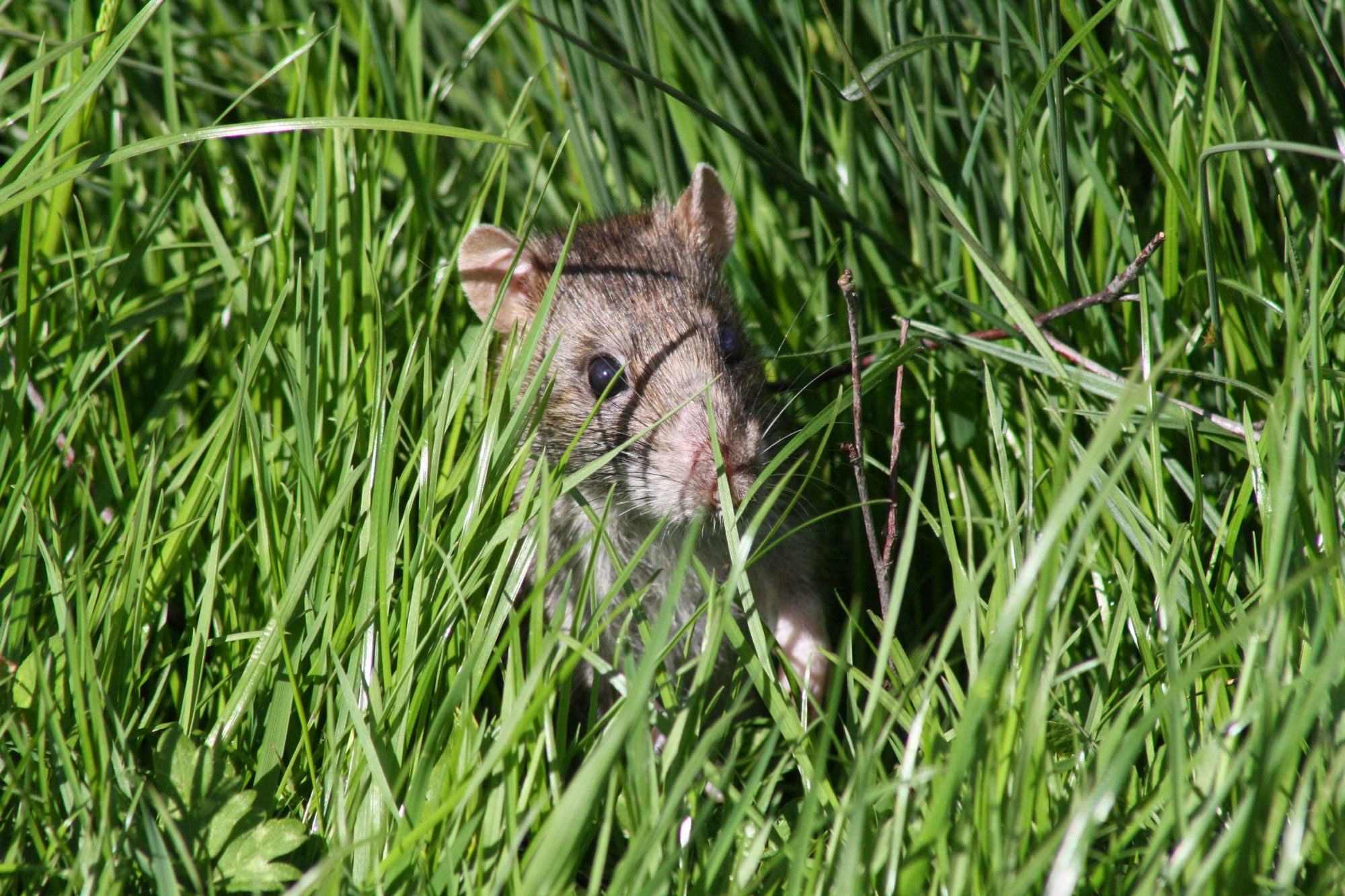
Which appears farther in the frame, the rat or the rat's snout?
the rat

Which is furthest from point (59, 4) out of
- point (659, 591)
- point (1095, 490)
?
point (1095, 490)

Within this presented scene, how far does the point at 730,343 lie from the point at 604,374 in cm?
46

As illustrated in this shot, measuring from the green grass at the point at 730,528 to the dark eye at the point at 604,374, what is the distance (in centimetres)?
50

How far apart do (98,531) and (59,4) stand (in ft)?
8.52

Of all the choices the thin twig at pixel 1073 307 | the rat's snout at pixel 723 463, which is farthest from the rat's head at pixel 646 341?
the thin twig at pixel 1073 307

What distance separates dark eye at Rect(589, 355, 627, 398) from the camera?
3289mm

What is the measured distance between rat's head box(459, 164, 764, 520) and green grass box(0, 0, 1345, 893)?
292 mm

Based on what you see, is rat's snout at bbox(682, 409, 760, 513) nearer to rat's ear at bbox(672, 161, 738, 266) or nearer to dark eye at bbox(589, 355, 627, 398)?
dark eye at bbox(589, 355, 627, 398)

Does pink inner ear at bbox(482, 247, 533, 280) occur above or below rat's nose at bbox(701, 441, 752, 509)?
above

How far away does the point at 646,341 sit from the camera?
3273 mm

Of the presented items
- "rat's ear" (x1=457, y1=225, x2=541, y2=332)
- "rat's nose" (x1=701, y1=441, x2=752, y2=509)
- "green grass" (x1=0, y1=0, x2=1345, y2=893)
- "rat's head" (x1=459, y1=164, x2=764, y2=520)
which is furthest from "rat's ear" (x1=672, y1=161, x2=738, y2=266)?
"rat's nose" (x1=701, y1=441, x2=752, y2=509)

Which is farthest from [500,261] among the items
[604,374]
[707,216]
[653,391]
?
[707,216]

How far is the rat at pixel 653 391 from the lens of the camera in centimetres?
293

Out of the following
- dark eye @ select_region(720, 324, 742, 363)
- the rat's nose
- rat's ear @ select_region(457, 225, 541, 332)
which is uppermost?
rat's ear @ select_region(457, 225, 541, 332)
